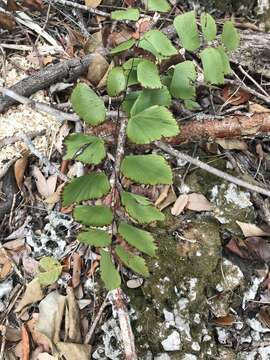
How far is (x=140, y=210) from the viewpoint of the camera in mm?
Answer: 1638

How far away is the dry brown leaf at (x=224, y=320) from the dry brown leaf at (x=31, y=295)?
67cm

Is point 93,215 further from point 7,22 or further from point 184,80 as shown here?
point 7,22

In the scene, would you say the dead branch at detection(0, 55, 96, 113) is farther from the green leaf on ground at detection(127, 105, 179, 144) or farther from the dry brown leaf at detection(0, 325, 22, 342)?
the dry brown leaf at detection(0, 325, 22, 342)

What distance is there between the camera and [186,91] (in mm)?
1869

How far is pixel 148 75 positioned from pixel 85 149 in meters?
0.36

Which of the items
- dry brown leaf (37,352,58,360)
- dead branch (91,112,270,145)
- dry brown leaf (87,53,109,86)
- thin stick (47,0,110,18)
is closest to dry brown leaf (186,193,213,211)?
dead branch (91,112,270,145)

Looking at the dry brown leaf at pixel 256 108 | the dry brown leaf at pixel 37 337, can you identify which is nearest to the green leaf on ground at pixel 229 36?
the dry brown leaf at pixel 256 108

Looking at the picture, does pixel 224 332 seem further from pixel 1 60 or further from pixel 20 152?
pixel 1 60

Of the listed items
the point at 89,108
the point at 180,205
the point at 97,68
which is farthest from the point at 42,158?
the point at 180,205

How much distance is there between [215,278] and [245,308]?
0.51 ft

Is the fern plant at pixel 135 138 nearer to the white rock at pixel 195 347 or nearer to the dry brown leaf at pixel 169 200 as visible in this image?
the dry brown leaf at pixel 169 200

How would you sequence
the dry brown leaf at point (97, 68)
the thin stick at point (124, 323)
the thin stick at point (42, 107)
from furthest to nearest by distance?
the dry brown leaf at point (97, 68) < the thin stick at point (42, 107) < the thin stick at point (124, 323)

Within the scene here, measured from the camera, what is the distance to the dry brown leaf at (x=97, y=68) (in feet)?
7.04

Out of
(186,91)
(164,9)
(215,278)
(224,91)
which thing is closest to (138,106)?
(186,91)
